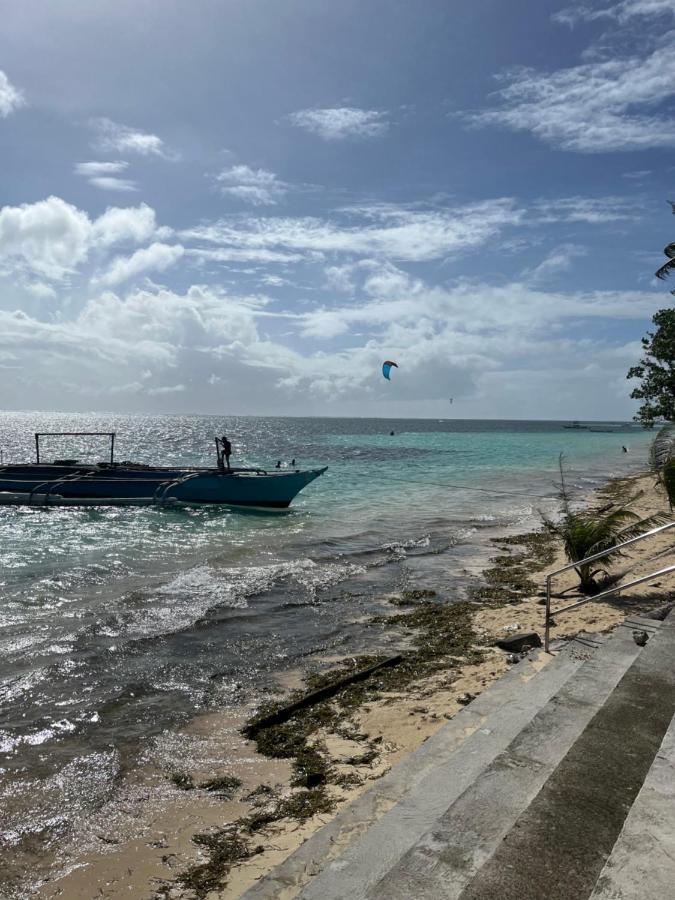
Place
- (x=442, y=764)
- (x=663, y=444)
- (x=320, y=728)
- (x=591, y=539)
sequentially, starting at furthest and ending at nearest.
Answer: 1. (x=663, y=444)
2. (x=591, y=539)
3. (x=320, y=728)
4. (x=442, y=764)

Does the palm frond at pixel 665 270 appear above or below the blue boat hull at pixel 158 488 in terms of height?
above

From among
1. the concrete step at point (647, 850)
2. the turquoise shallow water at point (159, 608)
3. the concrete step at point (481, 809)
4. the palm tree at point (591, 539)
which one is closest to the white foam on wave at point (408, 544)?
the turquoise shallow water at point (159, 608)

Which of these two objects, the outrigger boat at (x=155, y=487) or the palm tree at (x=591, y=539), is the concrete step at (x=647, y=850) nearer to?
the palm tree at (x=591, y=539)

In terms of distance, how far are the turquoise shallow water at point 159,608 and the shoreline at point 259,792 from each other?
23.0 inches

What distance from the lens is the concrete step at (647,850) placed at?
7.84 ft

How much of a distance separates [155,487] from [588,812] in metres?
25.4

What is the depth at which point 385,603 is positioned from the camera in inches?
445

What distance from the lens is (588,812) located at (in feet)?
9.86

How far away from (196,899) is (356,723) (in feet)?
8.74

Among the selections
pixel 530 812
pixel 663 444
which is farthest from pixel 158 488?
pixel 530 812

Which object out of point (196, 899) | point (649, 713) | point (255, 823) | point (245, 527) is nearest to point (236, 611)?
point (255, 823)

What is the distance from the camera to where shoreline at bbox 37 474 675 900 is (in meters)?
4.18

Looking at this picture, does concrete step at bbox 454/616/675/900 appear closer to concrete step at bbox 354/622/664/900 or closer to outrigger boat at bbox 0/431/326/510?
concrete step at bbox 354/622/664/900

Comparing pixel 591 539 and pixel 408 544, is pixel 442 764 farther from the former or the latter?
pixel 408 544
